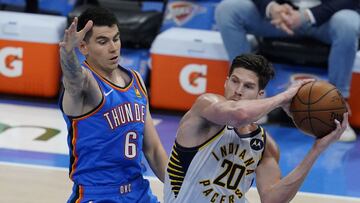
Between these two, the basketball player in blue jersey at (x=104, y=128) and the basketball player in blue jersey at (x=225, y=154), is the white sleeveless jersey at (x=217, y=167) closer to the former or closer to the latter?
the basketball player in blue jersey at (x=225, y=154)

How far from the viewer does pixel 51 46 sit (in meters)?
A: 6.59

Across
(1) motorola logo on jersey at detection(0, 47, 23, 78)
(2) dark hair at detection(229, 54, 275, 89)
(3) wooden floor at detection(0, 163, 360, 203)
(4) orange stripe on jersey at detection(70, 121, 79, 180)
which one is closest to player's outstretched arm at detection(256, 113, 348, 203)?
(2) dark hair at detection(229, 54, 275, 89)

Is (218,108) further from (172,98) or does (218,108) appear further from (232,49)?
(172,98)

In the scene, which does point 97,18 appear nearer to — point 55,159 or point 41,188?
point 41,188

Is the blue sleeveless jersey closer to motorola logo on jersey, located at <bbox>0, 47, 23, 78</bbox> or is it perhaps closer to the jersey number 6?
the jersey number 6

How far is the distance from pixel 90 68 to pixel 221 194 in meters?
0.81

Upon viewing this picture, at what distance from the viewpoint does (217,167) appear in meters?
3.15

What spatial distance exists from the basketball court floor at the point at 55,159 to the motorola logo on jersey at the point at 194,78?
279mm

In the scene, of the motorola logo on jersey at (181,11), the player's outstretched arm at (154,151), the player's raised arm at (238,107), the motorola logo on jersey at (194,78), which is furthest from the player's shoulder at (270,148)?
the motorola logo on jersey at (181,11)

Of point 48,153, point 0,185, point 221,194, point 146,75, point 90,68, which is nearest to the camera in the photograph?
point 221,194

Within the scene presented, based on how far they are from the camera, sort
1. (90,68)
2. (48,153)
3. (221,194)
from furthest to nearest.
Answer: (48,153)
(90,68)
(221,194)

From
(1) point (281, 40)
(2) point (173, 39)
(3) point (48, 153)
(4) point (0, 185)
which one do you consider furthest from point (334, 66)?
(4) point (0, 185)

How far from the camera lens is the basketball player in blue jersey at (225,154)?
Result: 10.1 feet

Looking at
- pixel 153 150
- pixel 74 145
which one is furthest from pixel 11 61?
pixel 74 145
